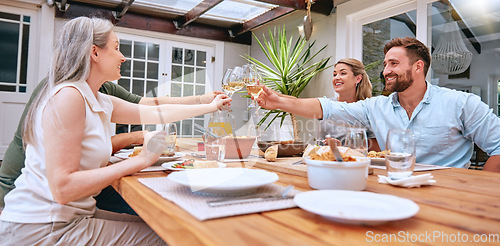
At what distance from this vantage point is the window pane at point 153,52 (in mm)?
5406

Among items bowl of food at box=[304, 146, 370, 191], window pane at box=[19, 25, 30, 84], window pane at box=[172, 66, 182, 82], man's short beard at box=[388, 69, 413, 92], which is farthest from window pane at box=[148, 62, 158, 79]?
bowl of food at box=[304, 146, 370, 191]

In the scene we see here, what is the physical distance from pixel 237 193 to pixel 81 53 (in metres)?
0.76

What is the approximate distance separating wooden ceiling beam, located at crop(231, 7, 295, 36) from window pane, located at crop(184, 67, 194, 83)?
3.39ft

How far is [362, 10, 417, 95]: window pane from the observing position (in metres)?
3.60

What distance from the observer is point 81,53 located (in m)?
1.10

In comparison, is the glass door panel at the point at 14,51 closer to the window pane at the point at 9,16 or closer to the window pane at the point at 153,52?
the window pane at the point at 9,16

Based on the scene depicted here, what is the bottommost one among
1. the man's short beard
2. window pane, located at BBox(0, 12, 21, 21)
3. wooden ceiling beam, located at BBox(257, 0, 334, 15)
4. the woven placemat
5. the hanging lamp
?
the woven placemat

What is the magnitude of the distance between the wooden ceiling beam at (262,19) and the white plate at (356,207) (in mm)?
4312

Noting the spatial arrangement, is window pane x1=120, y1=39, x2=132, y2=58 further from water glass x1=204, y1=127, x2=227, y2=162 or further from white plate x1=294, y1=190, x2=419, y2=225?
white plate x1=294, y1=190, x2=419, y2=225

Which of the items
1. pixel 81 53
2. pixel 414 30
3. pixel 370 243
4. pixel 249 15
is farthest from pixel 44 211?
pixel 249 15

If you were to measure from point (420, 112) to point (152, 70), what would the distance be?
14.9 feet

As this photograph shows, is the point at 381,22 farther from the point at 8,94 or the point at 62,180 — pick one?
the point at 8,94

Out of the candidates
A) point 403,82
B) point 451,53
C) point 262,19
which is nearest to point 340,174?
point 403,82

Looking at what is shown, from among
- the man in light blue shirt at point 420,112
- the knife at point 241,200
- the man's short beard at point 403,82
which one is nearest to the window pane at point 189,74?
the man in light blue shirt at point 420,112
